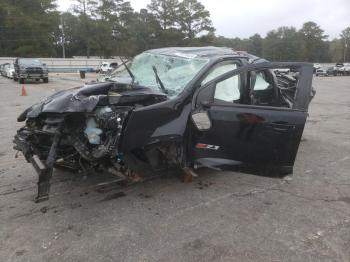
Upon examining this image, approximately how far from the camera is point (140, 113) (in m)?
3.87

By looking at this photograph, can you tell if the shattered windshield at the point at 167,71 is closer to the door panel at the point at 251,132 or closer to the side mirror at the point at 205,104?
the side mirror at the point at 205,104

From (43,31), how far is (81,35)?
12062 mm

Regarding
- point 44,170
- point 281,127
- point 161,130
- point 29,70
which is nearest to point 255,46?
point 29,70

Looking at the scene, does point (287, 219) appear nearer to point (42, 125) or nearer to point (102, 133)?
point (102, 133)

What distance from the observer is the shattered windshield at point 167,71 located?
475cm

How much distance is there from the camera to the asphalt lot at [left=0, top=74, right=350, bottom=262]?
3.37m

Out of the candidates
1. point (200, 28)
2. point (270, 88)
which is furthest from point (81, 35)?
point (270, 88)

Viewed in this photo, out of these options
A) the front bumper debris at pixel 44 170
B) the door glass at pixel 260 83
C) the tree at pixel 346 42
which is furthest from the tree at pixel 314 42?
the front bumper debris at pixel 44 170

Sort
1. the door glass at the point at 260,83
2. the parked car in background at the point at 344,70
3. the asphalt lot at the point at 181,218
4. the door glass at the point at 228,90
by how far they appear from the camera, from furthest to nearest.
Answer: the parked car in background at the point at 344,70
the door glass at the point at 260,83
the door glass at the point at 228,90
the asphalt lot at the point at 181,218

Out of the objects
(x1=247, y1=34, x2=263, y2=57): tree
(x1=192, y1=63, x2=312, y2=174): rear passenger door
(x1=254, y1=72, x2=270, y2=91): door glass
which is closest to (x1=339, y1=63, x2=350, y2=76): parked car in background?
(x1=247, y1=34, x2=263, y2=57): tree

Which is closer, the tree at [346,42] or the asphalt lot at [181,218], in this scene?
the asphalt lot at [181,218]

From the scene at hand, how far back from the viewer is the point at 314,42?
102 m

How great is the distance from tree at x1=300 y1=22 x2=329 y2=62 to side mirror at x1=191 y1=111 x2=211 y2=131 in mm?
102496

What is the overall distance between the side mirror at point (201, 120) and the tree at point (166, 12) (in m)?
81.3
